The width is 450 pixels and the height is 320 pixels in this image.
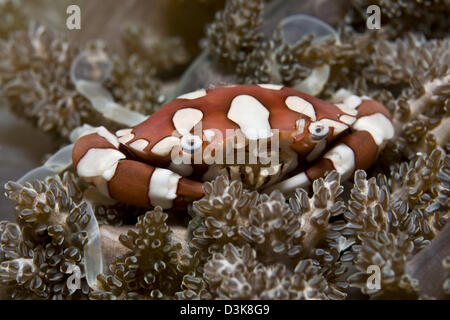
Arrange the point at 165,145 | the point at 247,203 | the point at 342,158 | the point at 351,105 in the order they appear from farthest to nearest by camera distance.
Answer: the point at 351,105
the point at 342,158
the point at 165,145
the point at 247,203

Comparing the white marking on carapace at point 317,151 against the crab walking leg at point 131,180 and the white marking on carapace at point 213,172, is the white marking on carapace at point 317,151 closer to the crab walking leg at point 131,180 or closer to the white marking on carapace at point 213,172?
the white marking on carapace at point 213,172

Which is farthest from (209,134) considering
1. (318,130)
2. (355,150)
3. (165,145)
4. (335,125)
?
(355,150)

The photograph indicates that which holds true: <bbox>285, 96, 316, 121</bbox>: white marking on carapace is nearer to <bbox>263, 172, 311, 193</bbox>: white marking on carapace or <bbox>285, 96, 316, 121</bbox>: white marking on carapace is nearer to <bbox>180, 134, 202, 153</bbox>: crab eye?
<bbox>263, 172, 311, 193</bbox>: white marking on carapace

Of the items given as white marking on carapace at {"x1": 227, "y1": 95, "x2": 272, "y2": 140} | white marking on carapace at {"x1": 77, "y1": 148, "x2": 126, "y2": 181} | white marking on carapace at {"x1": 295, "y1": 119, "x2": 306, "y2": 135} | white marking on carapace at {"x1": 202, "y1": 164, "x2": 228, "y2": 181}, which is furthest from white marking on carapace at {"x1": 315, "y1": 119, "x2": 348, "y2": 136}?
white marking on carapace at {"x1": 77, "y1": 148, "x2": 126, "y2": 181}

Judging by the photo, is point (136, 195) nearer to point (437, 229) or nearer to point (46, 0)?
point (437, 229)

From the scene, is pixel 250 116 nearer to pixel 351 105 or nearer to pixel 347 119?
pixel 347 119

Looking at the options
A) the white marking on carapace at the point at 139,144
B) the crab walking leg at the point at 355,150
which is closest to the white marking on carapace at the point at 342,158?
the crab walking leg at the point at 355,150
